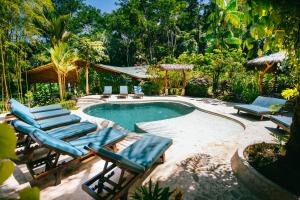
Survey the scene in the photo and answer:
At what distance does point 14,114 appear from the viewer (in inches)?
189

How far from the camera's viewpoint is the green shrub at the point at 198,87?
52.9ft

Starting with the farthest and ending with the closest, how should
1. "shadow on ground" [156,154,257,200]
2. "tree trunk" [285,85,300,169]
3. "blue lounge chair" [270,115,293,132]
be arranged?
"blue lounge chair" [270,115,293,132] < "tree trunk" [285,85,300,169] < "shadow on ground" [156,154,257,200]

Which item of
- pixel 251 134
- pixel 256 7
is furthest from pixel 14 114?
pixel 251 134

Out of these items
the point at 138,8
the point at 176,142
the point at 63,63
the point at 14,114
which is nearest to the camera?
the point at 14,114

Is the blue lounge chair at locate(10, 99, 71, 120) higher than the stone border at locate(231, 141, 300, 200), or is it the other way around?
the blue lounge chair at locate(10, 99, 71, 120)

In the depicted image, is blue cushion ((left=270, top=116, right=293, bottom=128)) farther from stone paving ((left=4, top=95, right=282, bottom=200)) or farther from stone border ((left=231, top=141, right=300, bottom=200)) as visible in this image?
stone border ((left=231, top=141, right=300, bottom=200))

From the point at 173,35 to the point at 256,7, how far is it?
3070cm

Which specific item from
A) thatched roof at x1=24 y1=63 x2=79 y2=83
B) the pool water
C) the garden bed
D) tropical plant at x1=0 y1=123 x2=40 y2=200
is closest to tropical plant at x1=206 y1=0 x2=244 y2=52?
tropical plant at x1=0 y1=123 x2=40 y2=200

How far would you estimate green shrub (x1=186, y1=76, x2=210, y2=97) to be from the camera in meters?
16.1

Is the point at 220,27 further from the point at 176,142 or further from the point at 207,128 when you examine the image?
the point at 207,128

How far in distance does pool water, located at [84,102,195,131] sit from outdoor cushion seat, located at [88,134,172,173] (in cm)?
476

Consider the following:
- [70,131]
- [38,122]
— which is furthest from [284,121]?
[38,122]

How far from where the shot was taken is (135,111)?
1224 cm

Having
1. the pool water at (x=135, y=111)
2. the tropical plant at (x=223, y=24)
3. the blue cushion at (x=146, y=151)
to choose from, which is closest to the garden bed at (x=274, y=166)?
the blue cushion at (x=146, y=151)
